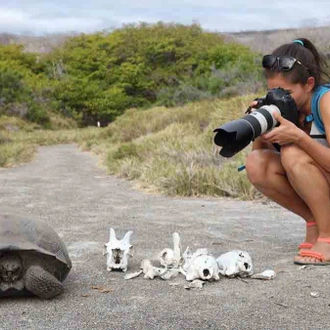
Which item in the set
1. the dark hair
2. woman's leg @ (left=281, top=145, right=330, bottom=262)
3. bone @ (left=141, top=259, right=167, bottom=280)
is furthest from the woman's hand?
bone @ (left=141, top=259, right=167, bottom=280)

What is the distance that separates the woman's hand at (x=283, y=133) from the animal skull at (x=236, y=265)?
1.79 ft

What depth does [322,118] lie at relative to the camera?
306 cm

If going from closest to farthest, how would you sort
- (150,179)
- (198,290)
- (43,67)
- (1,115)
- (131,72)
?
(198,290) < (150,179) < (1,115) < (131,72) < (43,67)

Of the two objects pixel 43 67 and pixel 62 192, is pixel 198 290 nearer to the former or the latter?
pixel 62 192

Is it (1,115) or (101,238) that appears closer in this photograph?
(101,238)

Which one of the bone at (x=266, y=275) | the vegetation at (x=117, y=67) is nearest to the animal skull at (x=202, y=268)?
the bone at (x=266, y=275)

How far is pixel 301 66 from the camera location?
10.0 ft

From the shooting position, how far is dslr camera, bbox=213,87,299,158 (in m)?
2.82

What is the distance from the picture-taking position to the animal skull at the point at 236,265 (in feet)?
9.33

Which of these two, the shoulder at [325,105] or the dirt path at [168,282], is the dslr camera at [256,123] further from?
the dirt path at [168,282]

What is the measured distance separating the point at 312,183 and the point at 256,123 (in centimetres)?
47

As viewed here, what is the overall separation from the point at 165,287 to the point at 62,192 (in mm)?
3893

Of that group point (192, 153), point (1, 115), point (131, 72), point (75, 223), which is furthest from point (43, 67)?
point (75, 223)

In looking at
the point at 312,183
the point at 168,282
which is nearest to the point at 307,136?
the point at 312,183
